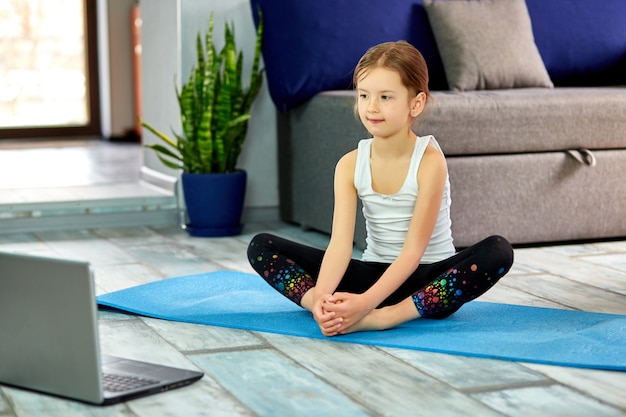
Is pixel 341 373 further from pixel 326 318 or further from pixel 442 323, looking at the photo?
pixel 442 323

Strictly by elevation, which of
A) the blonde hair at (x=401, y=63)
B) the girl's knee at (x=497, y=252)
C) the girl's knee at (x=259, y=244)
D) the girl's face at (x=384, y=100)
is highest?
the blonde hair at (x=401, y=63)

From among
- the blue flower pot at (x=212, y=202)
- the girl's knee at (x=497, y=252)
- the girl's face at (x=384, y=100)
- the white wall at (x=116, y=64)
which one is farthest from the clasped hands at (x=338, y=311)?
the white wall at (x=116, y=64)

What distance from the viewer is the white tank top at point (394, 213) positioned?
87.1 inches

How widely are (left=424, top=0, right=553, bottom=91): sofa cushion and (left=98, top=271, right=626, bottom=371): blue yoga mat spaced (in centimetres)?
130

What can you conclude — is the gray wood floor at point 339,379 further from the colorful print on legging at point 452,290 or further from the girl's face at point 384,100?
the girl's face at point 384,100

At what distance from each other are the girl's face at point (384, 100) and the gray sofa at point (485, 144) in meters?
0.84

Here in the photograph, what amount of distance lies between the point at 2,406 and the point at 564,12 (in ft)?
9.51

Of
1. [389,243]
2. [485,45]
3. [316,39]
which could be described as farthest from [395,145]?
[485,45]

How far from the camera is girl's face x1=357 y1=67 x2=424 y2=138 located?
2.13m

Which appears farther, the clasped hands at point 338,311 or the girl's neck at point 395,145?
the girl's neck at point 395,145

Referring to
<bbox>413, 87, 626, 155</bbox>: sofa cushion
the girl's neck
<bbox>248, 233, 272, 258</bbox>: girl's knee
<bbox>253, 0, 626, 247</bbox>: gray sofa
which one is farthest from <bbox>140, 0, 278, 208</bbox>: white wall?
the girl's neck

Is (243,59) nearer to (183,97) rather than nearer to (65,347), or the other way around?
(183,97)

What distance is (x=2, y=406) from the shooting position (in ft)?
5.43

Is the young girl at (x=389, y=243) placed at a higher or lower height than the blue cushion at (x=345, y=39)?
lower
